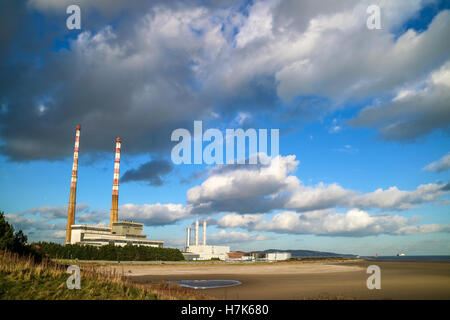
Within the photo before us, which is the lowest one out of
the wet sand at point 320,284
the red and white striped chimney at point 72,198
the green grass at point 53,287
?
the wet sand at point 320,284

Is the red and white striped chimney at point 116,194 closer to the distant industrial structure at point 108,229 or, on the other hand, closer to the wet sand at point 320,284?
the distant industrial structure at point 108,229

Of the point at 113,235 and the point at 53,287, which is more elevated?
the point at 113,235

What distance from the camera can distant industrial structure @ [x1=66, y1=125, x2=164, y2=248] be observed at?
477 feet

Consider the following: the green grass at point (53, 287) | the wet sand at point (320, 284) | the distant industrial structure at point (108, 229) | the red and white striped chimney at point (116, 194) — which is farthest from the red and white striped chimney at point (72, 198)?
the green grass at point (53, 287)

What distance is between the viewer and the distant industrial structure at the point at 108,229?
145m

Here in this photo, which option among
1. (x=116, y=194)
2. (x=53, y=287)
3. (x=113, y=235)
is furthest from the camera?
(x=116, y=194)

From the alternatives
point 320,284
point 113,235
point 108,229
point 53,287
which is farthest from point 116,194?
point 53,287

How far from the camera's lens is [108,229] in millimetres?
163750

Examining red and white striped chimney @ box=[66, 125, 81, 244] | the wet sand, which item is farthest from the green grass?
red and white striped chimney @ box=[66, 125, 81, 244]

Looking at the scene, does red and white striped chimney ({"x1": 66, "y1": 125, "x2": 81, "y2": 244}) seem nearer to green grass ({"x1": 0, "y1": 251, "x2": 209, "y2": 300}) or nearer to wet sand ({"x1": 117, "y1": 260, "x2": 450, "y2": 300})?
wet sand ({"x1": 117, "y1": 260, "x2": 450, "y2": 300})

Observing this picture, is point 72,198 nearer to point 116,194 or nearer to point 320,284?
point 116,194
